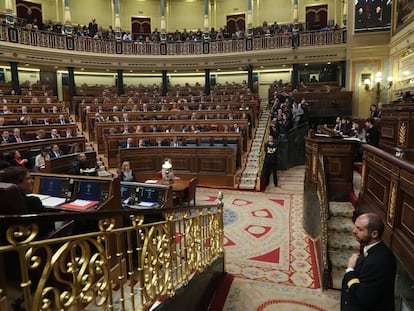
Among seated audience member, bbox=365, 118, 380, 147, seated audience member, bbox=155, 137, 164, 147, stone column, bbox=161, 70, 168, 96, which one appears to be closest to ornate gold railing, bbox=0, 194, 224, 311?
seated audience member, bbox=365, 118, 380, 147

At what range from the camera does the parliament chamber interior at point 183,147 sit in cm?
185

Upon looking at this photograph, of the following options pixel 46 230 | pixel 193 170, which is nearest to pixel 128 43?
pixel 193 170

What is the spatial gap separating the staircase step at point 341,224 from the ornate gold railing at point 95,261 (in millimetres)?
1799

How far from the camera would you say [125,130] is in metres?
10.1

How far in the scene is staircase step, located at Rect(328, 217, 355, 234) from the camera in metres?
4.04

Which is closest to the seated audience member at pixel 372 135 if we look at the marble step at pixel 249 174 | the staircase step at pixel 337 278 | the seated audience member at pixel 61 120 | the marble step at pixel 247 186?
the marble step at pixel 247 186

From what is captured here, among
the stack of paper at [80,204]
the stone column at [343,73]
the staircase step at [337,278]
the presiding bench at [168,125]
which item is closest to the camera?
the staircase step at [337,278]

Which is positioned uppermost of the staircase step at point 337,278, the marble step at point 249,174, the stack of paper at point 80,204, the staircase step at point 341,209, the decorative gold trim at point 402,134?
the decorative gold trim at point 402,134

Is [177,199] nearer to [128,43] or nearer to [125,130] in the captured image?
[125,130]

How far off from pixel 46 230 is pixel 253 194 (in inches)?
220

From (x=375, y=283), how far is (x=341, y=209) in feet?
9.34

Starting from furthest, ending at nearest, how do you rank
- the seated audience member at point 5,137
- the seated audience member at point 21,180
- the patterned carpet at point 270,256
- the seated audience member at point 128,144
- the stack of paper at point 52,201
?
the seated audience member at point 128,144, the seated audience member at point 5,137, the stack of paper at point 52,201, the patterned carpet at point 270,256, the seated audience member at point 21,180

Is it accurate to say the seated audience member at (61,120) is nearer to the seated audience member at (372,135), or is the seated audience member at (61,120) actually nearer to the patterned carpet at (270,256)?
the patterned carpet at (270,256)

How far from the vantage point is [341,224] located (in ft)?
13.6
